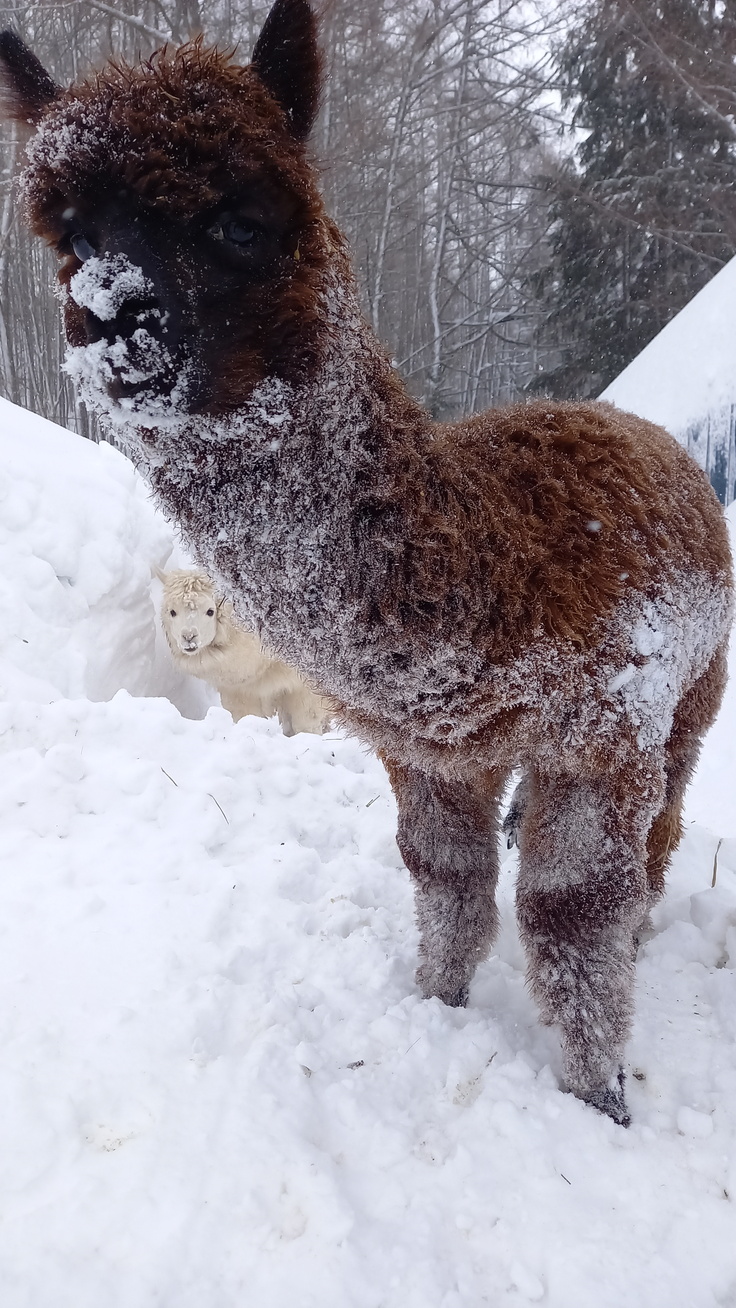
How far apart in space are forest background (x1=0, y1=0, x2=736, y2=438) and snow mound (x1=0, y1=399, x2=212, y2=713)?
20.1 ft

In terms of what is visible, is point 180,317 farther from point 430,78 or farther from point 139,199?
point 430,78

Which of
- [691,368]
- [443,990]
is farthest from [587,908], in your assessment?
[691,368]

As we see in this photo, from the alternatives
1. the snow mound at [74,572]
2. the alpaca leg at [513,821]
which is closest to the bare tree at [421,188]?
the snow mound at [74,572]

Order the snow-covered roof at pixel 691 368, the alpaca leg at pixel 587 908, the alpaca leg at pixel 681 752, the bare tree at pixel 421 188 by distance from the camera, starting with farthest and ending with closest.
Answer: the bare tree at pixel 421 188
the snow-covered roof at pixel 691 368
the alpaca leg at pixel 681 752
the alpaca leg at pixel 587 908

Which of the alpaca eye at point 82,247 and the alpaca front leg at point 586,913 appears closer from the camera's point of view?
the alpaca eye at point 82,247

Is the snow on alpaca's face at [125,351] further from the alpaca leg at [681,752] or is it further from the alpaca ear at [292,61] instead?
the alpaca leg at [681,752]

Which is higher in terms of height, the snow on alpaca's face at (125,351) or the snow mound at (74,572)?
the snow on alpaca's face at (125,351)

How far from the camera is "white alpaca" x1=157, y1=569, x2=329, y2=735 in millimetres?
4789

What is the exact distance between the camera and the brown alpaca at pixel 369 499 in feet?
3.92

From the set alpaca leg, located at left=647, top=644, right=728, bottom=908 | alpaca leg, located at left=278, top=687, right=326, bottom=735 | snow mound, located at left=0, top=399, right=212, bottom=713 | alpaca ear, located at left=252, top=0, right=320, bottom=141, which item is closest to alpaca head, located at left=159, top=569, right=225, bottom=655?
snow mound, located at left=0, top=399, right=212, bottom=713

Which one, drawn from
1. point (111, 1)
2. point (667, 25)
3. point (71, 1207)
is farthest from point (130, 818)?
point (667, 25)

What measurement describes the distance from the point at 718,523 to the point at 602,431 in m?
0.61

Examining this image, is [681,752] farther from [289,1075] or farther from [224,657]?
[224,657]

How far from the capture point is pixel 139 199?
1.16 m
